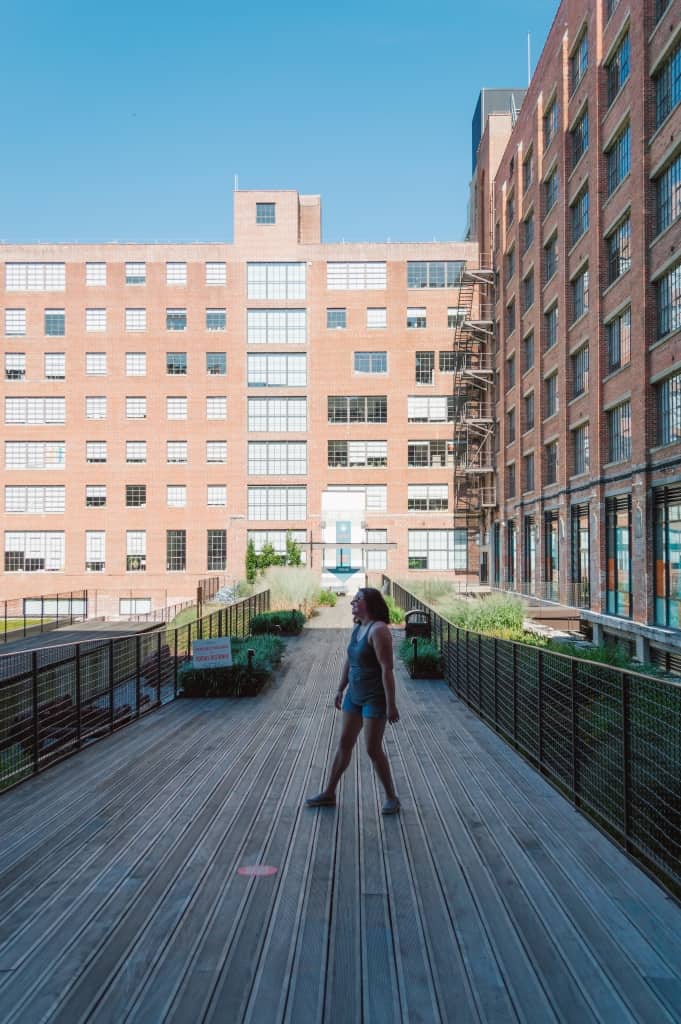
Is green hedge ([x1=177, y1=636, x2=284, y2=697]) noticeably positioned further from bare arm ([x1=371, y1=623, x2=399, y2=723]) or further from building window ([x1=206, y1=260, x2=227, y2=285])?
building window ([x1=206, y1=260, x2=227, y2=285])

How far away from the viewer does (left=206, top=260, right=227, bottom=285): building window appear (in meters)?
51.0

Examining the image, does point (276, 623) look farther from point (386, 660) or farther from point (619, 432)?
point (386, 660)

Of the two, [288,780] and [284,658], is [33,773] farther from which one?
[284,658]

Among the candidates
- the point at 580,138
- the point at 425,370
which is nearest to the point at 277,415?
the point at 425,370

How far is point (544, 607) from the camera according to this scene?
31234 mm

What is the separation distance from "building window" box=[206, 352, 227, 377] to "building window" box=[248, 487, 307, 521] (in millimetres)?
8052

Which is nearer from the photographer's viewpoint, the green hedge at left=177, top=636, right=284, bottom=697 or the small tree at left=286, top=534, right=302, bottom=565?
the green hedge at left=177, top=636, right=284, bottom=697

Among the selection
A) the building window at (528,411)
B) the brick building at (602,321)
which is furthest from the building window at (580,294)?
the building window at (528,411)

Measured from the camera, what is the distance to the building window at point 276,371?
167ft

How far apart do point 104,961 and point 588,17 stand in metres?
34.1

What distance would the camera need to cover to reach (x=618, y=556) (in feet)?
87.5

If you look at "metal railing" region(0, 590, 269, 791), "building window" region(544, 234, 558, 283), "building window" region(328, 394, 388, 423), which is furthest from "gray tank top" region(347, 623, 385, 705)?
"building window" region(328, 394, 388, 423)

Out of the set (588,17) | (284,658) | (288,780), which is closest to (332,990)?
(288,780)

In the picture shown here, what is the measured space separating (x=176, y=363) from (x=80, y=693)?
43.9 meters
